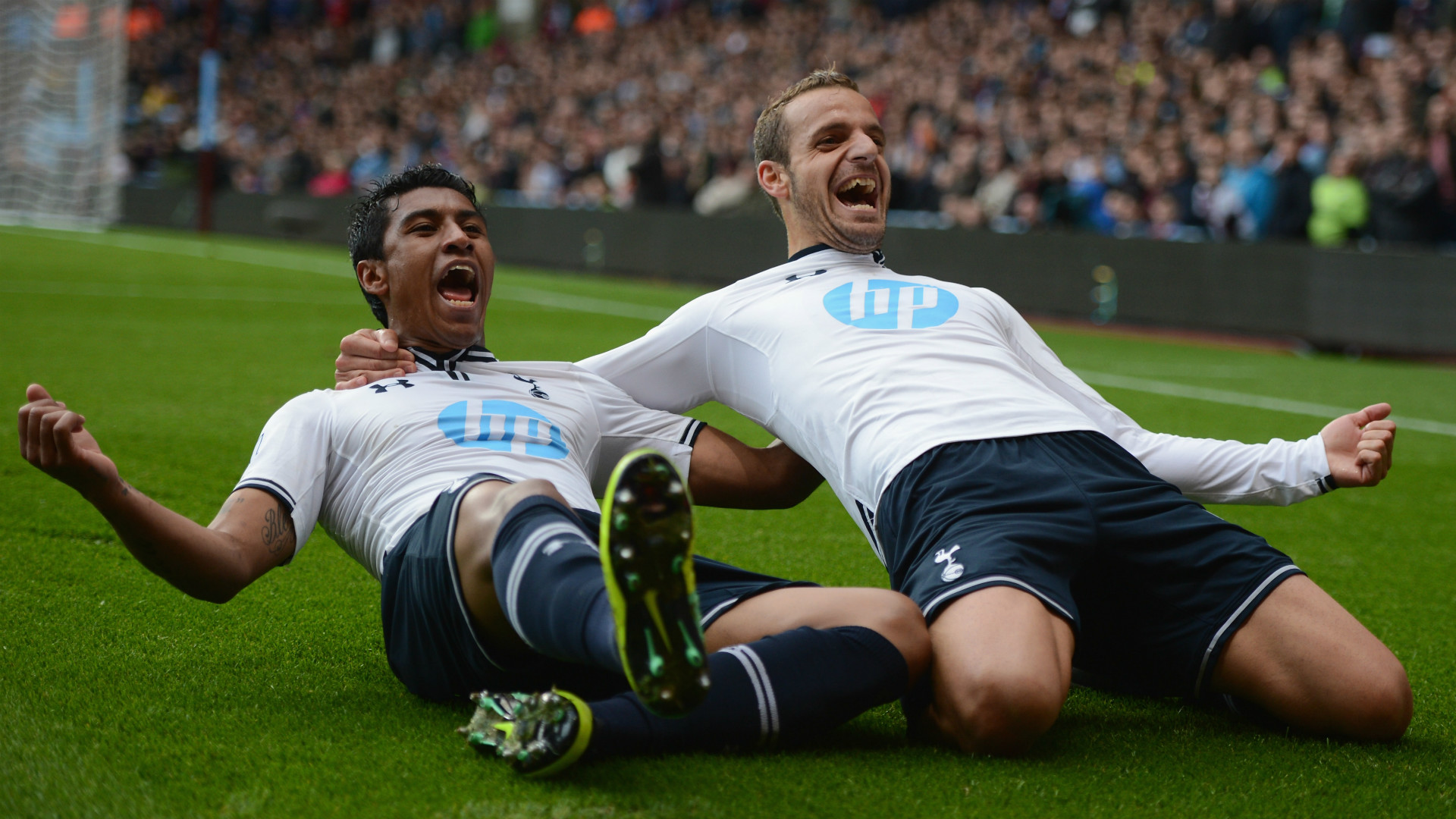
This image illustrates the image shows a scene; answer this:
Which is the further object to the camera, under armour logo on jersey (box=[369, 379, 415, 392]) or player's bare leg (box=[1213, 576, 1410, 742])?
under armour logo on jersey (box=[369, 379, 415, 392])

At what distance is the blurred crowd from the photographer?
42.0 feet

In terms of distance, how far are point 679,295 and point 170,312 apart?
633 cm

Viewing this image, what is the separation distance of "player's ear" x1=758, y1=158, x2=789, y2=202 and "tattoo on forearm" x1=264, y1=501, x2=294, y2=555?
1555mm

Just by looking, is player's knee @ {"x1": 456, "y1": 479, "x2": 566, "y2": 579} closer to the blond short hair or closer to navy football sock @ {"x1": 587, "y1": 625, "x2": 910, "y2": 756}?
navy football sock @ {"x1": 587, "y1": 625, "x2": 910, "y2": 756}

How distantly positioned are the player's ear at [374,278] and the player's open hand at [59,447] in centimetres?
98

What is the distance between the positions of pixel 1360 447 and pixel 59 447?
2.62 meters

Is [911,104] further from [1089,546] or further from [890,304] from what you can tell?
[1089,546]

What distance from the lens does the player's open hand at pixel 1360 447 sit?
319 centimetres

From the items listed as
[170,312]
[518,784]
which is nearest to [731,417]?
[518,784]

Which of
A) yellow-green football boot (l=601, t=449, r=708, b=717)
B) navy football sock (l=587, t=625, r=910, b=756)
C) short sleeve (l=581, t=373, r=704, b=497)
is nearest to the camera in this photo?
yellow-green football boot (l=601, t=449, r=708, b=717)

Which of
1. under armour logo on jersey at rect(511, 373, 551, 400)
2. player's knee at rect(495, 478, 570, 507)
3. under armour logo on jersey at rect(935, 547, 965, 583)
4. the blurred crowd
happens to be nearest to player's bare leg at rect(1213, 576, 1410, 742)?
under armour logo on jersey at rect(935, 547, 965, 583)

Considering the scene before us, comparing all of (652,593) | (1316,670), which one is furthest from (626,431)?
(1316,670)

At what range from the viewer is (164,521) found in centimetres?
263

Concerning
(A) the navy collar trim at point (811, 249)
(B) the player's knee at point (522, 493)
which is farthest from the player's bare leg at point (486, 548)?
(A) the navy collar trim at point (811, 249)
